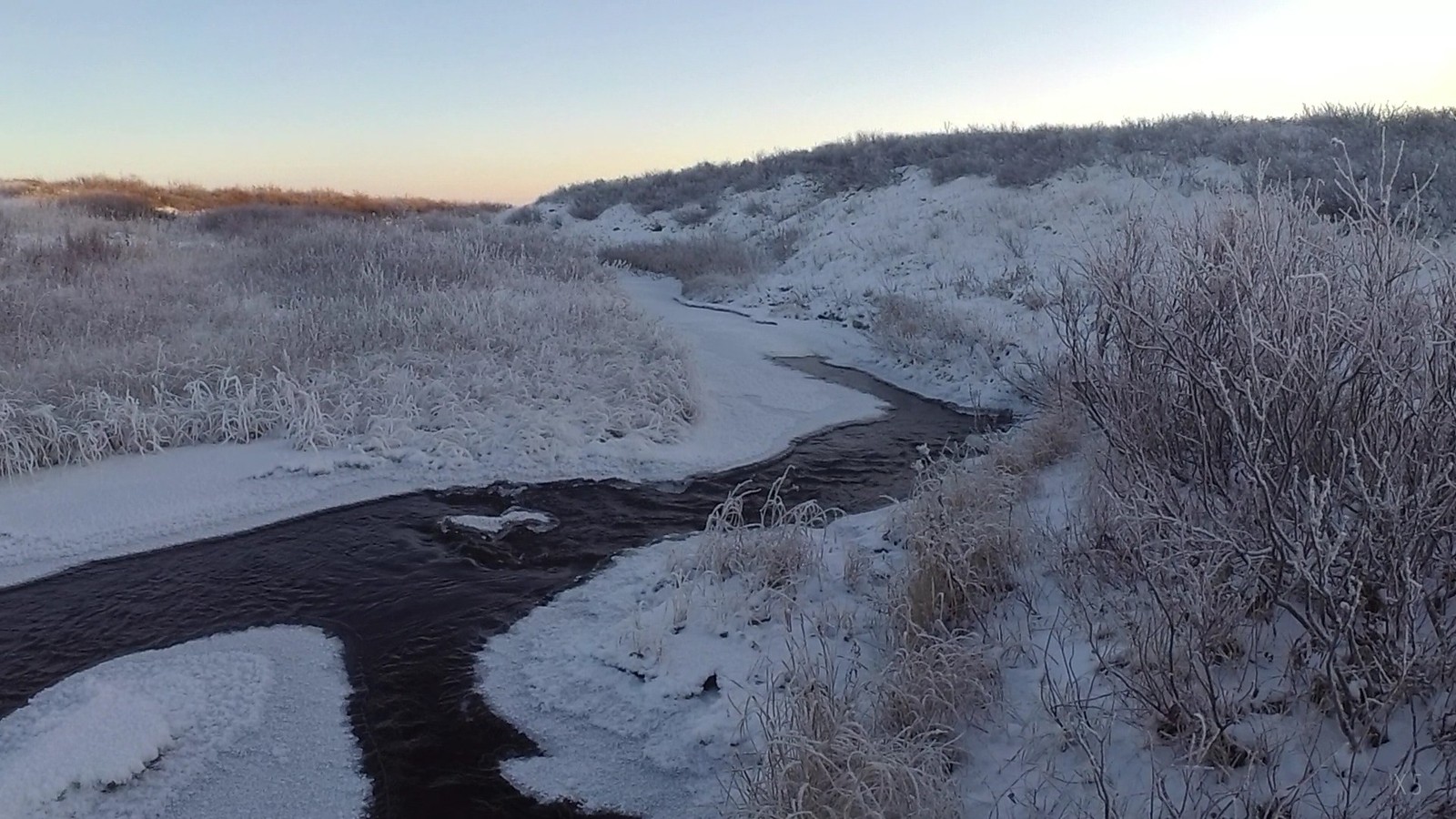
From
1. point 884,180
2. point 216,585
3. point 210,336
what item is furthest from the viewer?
point 884,180

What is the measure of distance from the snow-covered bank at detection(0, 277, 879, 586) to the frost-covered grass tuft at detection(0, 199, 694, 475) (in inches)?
8.6

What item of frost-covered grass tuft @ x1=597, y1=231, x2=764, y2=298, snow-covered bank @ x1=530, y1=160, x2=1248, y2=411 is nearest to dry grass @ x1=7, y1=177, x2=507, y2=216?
frost-covered grass tuft @ x1=597, y1=231, x2=764, y2=298

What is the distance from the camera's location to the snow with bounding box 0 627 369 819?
3916mm

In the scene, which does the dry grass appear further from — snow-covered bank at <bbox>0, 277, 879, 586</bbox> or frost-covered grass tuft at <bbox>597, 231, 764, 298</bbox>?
snow-covered bank at <bbox>0, 277, 879, 586</bbox>

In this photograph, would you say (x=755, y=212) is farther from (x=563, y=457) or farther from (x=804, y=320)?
(x=563, y=457)

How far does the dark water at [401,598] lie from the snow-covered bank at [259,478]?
272 mm

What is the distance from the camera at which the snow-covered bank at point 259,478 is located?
668cm

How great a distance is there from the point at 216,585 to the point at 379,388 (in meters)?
3.62

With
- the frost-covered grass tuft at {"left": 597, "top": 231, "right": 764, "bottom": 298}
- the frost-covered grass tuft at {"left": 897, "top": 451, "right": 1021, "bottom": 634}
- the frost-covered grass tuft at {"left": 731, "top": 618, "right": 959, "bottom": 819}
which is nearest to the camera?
the frost-covered grass tuft at {"left": 731, "top": 618, "right": 959, "bottom": 819}

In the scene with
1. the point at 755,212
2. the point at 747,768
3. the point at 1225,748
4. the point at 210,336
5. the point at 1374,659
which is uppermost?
the point at 755,212

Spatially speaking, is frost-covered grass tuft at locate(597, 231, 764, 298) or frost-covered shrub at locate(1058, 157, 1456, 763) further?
frost-covered grass tuft at locate(597, 231, 764, 298)

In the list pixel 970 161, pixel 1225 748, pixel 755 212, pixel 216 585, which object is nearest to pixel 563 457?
pixel 216 585

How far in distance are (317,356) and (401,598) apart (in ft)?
16.8

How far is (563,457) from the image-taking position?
870 centimetres
